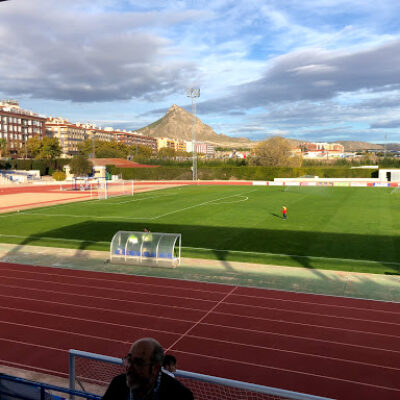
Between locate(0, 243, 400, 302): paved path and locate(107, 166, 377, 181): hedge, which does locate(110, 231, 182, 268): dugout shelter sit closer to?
locate(0, 243, 400, 302): paved path

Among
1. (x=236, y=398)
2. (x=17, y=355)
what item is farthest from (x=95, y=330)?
(x=236, y=398)

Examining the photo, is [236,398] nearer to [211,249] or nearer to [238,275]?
[238,275]

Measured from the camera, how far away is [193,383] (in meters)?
5.46

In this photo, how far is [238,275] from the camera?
13.6 m

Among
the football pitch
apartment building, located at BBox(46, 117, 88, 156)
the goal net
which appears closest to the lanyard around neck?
the goal net

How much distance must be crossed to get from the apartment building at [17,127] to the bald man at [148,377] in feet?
415

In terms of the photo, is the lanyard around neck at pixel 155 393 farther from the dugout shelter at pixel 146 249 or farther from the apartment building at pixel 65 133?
the apartment building at pixel 65 133

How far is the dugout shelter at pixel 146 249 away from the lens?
47.8ft

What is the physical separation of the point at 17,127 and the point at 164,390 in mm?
141067

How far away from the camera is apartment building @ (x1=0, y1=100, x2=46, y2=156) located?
123 metres

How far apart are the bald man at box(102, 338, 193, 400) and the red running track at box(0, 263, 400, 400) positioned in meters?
4.63

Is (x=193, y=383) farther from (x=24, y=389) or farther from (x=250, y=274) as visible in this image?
(x=250, y=274)

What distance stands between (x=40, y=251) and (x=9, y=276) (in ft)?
12.3

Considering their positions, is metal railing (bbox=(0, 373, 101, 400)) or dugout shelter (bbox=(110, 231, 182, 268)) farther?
dugout shelter (bbox=(110, 231, 182, 268))
